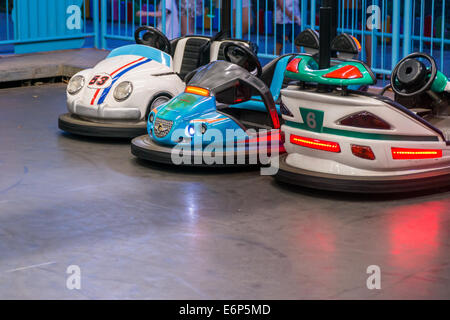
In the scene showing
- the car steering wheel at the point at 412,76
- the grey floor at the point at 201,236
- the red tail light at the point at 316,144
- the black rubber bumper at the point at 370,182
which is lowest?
the grey floor at the point at 201,236

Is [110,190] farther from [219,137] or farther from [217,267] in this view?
[217,267]

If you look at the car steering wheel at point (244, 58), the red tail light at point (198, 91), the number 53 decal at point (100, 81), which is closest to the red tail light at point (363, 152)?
the red tail light at point (198, 91)

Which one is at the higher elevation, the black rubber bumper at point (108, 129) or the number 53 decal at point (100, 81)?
the number 53 decal at point (100, 81)

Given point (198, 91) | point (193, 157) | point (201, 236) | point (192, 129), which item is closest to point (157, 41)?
point (198, 91)

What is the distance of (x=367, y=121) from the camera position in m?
4.32

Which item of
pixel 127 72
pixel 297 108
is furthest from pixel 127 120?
pixel 297 108

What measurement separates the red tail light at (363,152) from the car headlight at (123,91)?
1.83 meters

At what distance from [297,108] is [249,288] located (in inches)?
61.7

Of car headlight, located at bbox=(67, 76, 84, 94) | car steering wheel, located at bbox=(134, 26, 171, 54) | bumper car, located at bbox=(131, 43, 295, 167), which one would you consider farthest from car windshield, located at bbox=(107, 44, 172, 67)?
bumper car, located at bbox=(131, 43, 295, 167)

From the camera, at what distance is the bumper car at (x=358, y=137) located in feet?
14.1

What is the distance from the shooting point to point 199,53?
6.30 m

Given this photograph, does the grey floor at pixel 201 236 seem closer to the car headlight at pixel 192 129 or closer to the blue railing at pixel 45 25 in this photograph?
the car headlight at pixel 192 129

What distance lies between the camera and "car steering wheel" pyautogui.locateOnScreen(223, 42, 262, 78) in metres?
5.42

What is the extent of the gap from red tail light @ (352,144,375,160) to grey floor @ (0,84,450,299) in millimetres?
221
